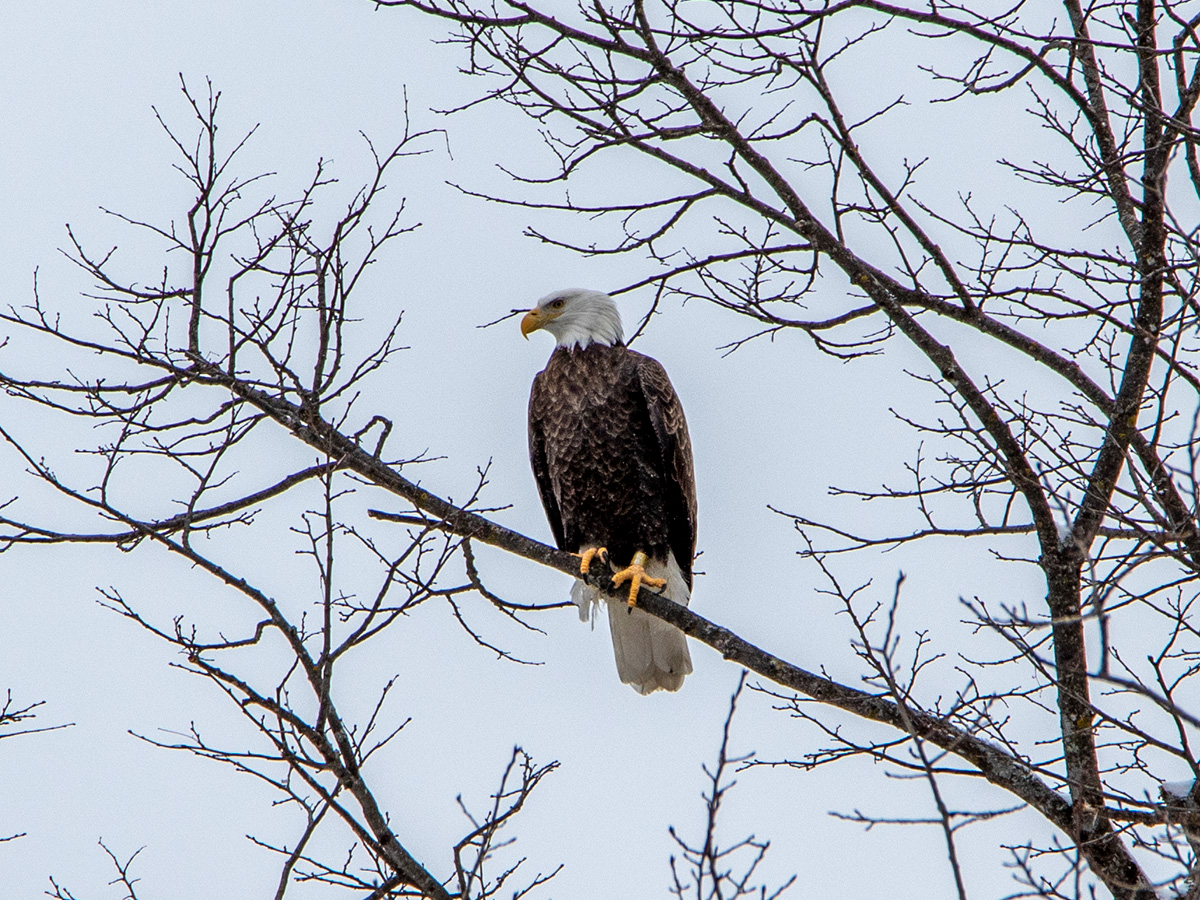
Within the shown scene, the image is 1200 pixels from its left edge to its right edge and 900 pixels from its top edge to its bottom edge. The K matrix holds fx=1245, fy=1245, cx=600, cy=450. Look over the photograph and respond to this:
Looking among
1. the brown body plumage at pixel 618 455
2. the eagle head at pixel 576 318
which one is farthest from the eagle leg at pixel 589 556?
the eagle head at pixel 576 318

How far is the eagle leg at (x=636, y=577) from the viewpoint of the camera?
5.25 m

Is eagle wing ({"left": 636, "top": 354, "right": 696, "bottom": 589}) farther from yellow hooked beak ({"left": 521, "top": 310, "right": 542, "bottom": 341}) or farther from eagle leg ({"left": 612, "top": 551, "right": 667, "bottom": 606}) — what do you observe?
yellow hooked beak ({"left": 521, "top": 310, "right": 542, "bottom": 341})

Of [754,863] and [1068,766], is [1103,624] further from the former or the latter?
[1068,766]

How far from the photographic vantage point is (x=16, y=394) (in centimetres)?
381

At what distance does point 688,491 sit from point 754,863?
3.18 metres

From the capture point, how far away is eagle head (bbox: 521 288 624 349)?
20.4ft

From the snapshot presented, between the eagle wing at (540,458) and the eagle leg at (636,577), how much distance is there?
1.33 ft

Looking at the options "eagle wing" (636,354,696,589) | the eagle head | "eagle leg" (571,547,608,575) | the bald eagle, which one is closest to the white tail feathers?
the bald eagle

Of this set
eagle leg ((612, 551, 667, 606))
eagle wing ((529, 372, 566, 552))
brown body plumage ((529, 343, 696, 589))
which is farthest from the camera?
eagle wing ((529, 372, 566, 552))

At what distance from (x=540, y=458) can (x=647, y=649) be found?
42.4 inches

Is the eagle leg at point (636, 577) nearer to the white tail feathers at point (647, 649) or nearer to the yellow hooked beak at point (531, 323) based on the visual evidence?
the white tail feathers at point (647, 649)

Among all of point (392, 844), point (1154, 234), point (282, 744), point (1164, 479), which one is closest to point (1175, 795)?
point (1164, 479)

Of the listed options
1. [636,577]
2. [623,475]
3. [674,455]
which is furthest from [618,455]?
[636,577]

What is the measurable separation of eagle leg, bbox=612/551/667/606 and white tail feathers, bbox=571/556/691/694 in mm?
229
